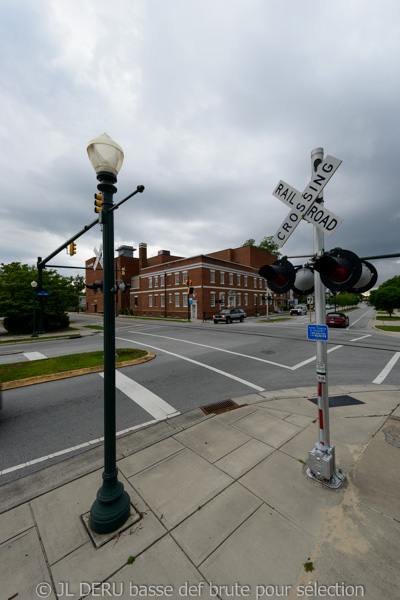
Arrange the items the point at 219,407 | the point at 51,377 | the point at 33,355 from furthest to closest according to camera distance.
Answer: the point at 33,355 < the point at 51,377 < the point at 219,407

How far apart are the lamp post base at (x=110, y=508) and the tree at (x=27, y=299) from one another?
68.8 ft

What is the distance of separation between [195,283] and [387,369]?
30347 millimetres

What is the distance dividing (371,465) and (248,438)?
5.89ft

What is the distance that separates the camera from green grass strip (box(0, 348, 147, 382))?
807 cm

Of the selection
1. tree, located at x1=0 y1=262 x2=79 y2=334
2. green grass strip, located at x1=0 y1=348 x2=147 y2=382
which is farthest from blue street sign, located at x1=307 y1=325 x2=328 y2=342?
tree, located at x1=0 y1=262 x2=79 y2=334

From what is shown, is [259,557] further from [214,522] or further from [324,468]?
[324,468]

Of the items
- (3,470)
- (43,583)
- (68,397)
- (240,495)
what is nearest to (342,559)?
(240,495)

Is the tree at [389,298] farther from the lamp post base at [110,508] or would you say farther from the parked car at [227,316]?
the lamp post base at [110,508]

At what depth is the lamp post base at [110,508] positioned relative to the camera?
255 centimetres

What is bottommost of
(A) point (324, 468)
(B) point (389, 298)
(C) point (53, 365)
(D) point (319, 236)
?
(C) point (53, 365)

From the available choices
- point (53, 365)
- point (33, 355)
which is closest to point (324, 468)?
point (53, 365)

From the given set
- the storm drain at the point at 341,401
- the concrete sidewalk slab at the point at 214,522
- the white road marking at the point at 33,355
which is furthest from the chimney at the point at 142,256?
the concrete sidewalk slab at the point at 214,522

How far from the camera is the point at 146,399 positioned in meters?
6.17

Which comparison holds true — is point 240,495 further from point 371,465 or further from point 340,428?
point 340,428
